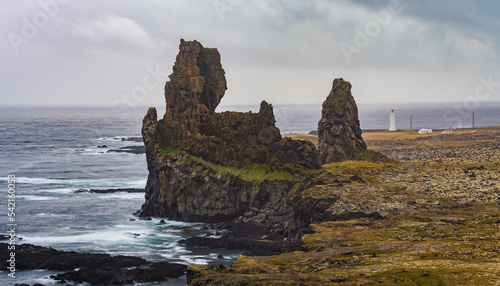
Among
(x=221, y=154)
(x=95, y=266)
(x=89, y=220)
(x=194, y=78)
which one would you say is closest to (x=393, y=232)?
Answer: (x=95, y=266)

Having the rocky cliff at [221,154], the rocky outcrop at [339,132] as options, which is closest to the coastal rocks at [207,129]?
the rocky cliff at [221,154]

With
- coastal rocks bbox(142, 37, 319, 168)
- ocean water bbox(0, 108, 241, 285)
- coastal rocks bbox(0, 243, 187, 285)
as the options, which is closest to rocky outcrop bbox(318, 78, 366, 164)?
coastal rocks bbox(142, 37, 319, 168)

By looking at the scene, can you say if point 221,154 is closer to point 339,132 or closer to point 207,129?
point 207,129

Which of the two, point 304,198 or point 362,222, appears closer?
point 362,222

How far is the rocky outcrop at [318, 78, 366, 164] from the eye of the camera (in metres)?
113

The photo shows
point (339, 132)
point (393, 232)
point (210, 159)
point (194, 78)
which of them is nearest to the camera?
point (393, 232)

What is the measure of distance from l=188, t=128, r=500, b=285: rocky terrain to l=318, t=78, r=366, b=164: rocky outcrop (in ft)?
15.7

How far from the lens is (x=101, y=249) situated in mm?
80500

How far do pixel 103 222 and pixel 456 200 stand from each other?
157 feet

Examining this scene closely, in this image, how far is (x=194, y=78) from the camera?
107188 mm

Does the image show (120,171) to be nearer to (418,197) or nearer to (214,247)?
(214,247)

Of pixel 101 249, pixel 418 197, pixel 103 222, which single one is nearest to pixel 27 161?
pixel 103 222

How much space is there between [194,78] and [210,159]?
13.8 metres

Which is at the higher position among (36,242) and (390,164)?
(390,164)
